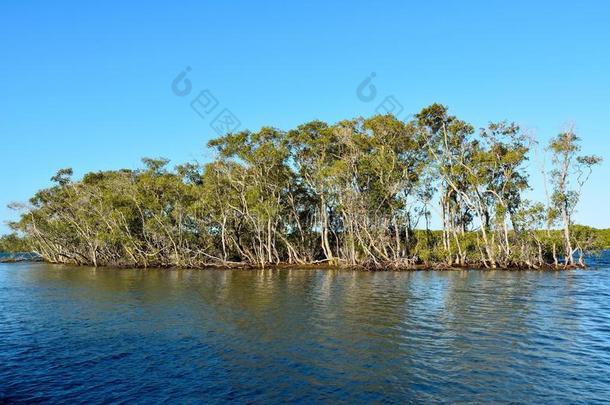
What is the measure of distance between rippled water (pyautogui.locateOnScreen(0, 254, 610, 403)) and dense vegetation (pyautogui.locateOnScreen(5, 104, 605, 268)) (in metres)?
24.0

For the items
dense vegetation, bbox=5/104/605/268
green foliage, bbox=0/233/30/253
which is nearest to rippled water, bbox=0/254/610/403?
dense vegetation, bbox=5/104/605/268

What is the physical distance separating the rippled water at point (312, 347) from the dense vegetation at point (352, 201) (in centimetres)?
2401

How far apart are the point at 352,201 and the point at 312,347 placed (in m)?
40.8

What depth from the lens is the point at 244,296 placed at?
111 feet

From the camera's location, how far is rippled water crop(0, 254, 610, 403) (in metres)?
13.6

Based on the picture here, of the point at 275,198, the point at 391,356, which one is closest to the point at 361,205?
the point at 275,198

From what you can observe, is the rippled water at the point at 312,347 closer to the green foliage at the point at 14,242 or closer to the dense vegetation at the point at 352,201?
the dense vegetation at the point at 352,201

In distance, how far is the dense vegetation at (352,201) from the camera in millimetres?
57500

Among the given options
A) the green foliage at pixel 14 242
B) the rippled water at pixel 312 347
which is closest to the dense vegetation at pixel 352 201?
the rippled water at pixel 312 347

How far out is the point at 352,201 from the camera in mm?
58438

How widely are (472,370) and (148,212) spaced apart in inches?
2497

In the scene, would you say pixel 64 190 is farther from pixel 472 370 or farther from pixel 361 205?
pixel 472 370

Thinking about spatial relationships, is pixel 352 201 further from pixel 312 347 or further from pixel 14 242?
pixel 14 242

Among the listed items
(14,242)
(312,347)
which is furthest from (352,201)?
(14,242)
